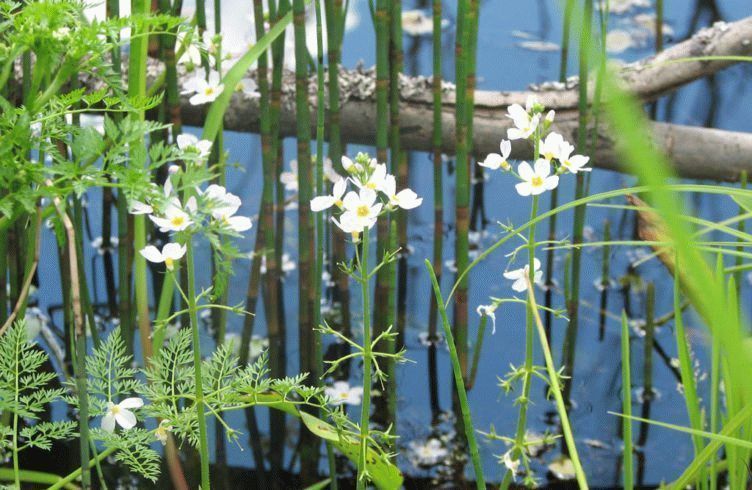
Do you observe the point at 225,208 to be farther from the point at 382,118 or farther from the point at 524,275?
the point at 382,118

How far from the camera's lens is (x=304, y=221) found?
1.45 meters

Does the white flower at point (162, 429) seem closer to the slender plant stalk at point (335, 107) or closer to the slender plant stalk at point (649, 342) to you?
the slender plant stalk at point (335, 107)

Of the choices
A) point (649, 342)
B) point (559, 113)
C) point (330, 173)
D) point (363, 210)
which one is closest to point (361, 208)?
point (363, 210)

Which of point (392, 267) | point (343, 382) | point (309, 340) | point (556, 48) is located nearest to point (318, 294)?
point (392, 267)

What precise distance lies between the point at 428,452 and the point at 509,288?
0.60 metres

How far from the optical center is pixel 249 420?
168 cm

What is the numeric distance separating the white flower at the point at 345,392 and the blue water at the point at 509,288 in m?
0.11

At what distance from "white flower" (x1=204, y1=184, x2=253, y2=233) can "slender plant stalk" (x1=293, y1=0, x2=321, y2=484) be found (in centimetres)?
50

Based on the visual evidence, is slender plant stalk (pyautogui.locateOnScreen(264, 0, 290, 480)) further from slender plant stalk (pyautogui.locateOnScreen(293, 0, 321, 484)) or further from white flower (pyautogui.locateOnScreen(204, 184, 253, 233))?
white flower (pyautogui.locateOnScreen(204, 184, 253, 233))

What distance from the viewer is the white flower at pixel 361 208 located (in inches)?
29.9

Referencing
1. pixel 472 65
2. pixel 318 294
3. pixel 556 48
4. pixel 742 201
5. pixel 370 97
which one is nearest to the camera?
pixel 742 201

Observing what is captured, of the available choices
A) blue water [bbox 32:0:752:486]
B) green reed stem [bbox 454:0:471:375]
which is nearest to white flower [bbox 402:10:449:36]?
blue water [bbox 32:0:752:486]

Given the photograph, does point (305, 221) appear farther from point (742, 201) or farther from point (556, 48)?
point (556, 48)

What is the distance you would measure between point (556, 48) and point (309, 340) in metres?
1.88
